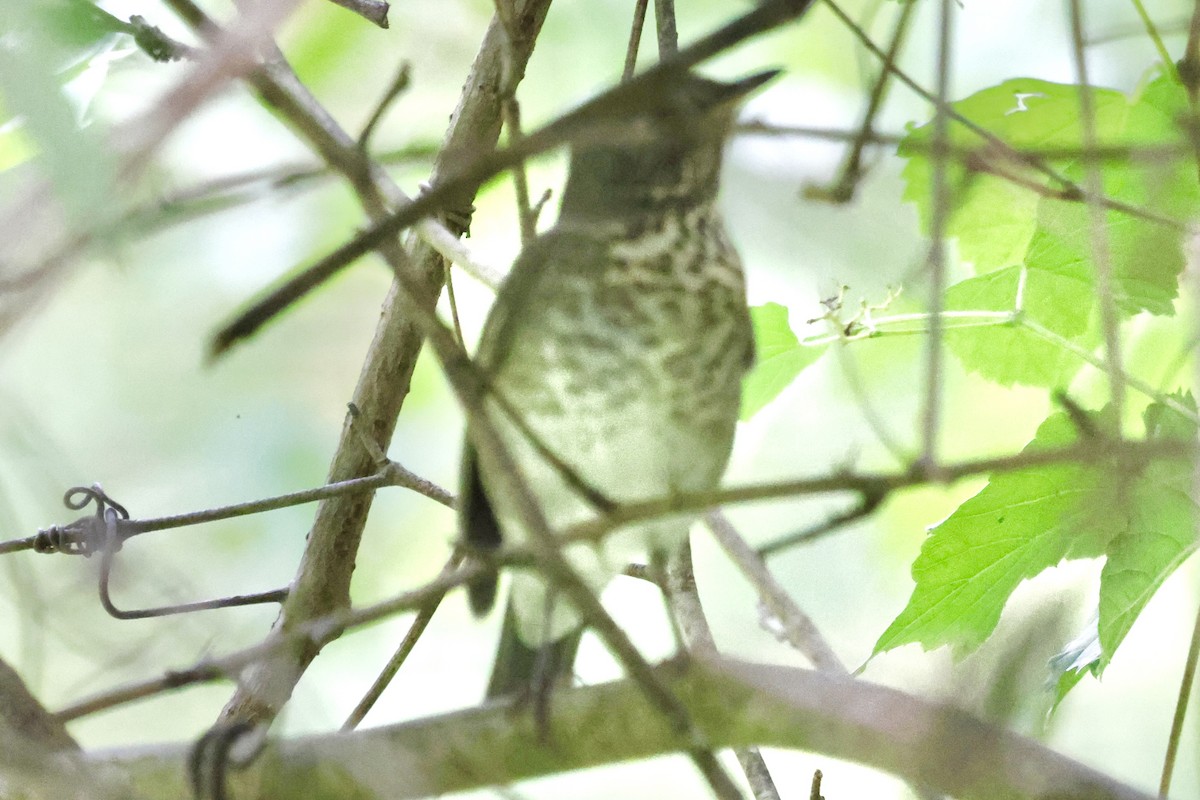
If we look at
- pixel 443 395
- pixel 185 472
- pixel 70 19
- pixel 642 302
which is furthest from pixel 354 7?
pixel 185 472

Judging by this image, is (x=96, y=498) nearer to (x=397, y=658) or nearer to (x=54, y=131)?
(x=397, y=658)

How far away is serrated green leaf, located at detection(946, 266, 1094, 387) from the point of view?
87 centimetres

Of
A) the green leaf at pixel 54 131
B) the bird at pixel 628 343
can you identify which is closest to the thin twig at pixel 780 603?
the bird at pixel 628 343

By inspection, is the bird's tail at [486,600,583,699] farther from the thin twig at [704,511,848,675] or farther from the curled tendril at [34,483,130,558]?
the curled tendril at [34,483,130,558]

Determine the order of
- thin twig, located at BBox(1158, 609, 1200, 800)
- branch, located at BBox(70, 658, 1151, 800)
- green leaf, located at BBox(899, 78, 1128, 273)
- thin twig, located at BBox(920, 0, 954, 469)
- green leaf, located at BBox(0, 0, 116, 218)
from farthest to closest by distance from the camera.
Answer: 1. green leaf, located at BBox(899, 78, 1128, 273)
2. thin twig, located at BBox(1158, 609, 1200, 800)
3. branch, located at BBox(70, 658, 1151, 800)
4. thin twig, located at BBox(920, 0, 954, 469)
5. green leaf, located at BBox(0, 0, 116, 218)

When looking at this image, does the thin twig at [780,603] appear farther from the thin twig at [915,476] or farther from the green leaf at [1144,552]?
the thin twig at [915,476]

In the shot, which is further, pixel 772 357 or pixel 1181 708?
pixel 772 357

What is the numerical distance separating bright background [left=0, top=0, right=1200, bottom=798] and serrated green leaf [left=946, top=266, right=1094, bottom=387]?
6 centimetres

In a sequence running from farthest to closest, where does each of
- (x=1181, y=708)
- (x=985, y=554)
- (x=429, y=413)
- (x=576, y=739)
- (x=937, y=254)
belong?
(x=429, y=413), (x=985, y=554), (x=1181, y=708), (x=576, y=739), (x=937, y=254)

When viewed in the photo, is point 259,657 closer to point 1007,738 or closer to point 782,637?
point 1007,738

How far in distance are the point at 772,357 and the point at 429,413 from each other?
0.60 metres

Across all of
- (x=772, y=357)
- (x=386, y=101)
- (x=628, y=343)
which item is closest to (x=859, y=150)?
(x=386, y=101)

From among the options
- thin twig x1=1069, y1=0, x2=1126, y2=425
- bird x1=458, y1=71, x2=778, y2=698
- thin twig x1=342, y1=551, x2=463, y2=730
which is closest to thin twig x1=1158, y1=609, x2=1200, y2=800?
thin twig x1=1069, y1=0, x2=1126, y2=425

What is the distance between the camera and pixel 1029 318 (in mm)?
871
